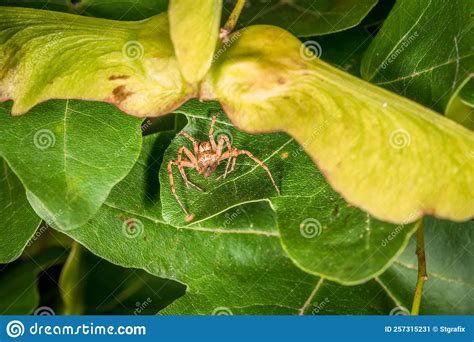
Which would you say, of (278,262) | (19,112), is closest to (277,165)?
(278,262)

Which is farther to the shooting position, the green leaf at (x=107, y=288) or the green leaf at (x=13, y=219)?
the green leaf at (x=107, y=288)

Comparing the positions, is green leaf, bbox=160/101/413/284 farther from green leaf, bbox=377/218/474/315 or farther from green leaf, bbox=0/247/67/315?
green leaf, bbox=0/247/67/315

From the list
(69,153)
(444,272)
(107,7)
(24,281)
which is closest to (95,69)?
(69,153)

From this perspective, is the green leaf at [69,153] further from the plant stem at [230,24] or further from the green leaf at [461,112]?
the green leaf at [461,112]

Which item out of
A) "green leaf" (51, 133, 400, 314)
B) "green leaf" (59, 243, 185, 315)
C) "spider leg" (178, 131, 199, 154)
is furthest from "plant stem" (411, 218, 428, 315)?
"green leaf" (59, 243, 185, 315)

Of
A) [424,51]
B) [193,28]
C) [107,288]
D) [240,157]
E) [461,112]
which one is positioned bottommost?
[107,288]

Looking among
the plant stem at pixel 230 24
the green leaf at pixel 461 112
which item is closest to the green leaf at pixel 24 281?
the plant stem at pixel 230 24

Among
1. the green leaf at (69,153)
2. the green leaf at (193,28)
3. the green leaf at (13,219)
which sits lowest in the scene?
the green leaf at (13,219)

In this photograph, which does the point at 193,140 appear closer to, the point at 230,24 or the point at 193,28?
the point at 230,24
